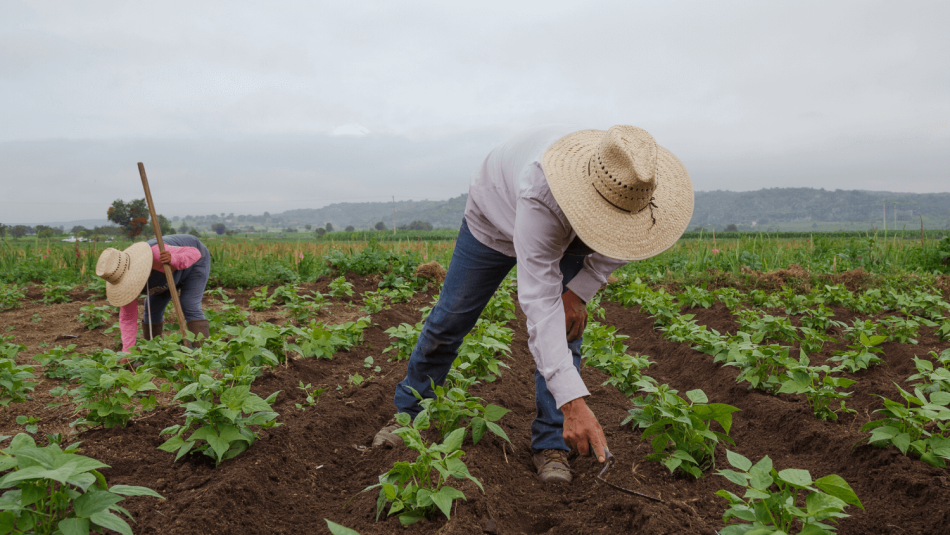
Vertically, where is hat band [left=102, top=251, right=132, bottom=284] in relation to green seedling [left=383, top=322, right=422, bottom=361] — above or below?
above

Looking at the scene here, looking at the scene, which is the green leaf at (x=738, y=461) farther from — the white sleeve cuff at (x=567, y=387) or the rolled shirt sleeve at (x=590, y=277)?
the rolled shirt sleeve at (x=590, y=277)

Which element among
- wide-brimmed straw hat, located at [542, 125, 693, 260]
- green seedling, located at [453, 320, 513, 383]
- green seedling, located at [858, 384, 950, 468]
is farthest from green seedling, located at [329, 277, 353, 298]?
green seedling, located at [858, 384, 950, 468]

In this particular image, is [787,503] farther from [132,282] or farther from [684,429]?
[132,282]

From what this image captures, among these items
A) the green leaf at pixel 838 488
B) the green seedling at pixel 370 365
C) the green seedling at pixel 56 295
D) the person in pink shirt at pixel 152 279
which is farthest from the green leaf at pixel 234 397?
the green seedling at pixel 56 295

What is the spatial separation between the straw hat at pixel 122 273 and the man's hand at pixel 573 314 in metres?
3.55

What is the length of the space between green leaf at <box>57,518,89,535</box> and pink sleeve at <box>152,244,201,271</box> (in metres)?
3.55

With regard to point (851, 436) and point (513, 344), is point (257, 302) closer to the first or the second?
point (513, 344)

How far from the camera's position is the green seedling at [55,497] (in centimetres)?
146

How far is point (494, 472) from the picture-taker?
2.53m

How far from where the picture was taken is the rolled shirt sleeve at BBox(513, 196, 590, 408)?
2006mm

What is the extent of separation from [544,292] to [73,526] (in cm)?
156

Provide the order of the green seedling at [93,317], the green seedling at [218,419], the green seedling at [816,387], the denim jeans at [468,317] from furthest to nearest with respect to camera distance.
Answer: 1. the green seedling at [93,317]
2. the green seedling at [816,387]
3. the denim jeans at [468,317]
4. the green seedling at [218,419]

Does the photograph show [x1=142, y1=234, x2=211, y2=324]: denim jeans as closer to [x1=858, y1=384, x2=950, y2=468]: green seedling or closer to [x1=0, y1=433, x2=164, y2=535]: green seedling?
[x1=0, y1=433, x2=164, y2=535]: green seedling

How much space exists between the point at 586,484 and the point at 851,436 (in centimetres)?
136
